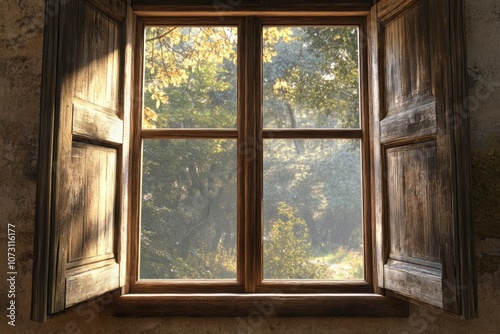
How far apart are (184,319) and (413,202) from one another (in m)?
1.25

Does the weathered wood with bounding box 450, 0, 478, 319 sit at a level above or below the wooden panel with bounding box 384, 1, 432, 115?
below

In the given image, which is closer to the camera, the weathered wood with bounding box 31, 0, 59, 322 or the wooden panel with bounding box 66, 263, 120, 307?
the weathered wood with bounding box 31, 0, 59, 322

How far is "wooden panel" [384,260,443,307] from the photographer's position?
166cm

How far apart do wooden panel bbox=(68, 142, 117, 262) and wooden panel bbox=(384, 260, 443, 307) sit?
1.37m

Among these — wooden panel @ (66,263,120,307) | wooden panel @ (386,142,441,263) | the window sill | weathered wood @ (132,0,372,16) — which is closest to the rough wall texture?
the window sill

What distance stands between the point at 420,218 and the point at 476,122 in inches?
24.3

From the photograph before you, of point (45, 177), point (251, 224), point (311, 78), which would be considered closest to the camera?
point (45, 177)

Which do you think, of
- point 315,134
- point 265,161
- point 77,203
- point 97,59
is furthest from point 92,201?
point 315,134

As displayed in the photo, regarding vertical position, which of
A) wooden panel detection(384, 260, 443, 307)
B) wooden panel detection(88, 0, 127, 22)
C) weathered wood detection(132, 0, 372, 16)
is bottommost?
wooden panel detection(384, 260, 443, 307)

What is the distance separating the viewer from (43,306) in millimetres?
1458

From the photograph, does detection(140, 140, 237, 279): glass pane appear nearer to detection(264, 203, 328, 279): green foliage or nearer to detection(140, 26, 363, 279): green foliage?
detection(140, 26, 363, 279): green foliage

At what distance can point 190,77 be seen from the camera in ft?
7.42

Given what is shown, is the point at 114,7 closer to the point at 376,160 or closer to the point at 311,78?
the point at 311,78

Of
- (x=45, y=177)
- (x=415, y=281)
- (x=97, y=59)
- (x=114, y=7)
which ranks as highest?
(x=114, y=7)
